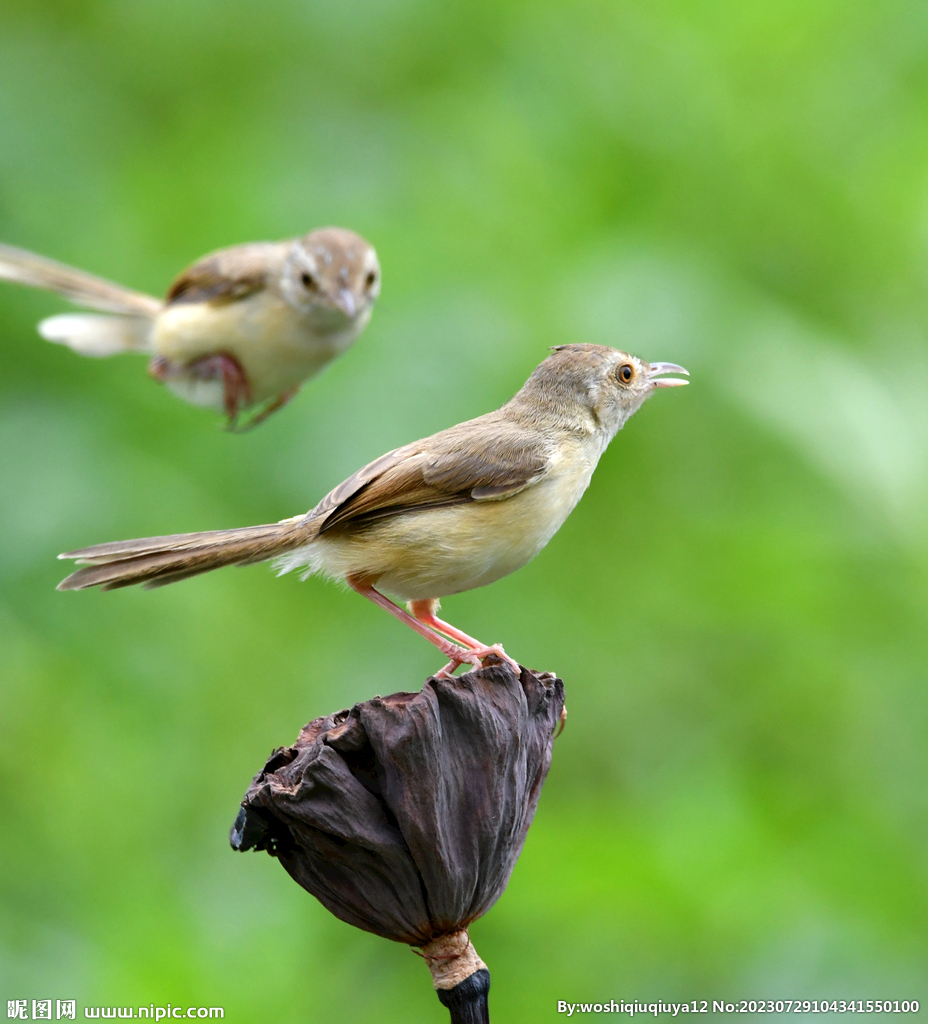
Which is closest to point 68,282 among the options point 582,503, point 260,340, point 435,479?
point 260,340

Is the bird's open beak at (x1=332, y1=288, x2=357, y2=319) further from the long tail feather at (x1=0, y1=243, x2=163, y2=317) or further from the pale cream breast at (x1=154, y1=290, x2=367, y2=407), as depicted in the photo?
the long tail feather at (x1=0, y1=243, x2=163, y2=317)

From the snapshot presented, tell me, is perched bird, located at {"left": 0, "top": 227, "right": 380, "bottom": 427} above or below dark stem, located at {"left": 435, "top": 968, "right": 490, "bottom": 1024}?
above

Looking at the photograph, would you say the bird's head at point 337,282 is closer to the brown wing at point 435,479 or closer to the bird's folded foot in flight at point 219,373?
the bird's folded foot in flight at point 219,373

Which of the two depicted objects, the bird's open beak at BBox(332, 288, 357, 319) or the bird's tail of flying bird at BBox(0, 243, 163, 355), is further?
the bird's open beak at BBox(332, 288, 357, 319)

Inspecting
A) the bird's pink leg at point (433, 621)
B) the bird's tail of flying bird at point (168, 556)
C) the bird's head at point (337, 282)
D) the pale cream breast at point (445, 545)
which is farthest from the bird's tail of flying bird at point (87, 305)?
the bird's pink leg at point (433, 621)

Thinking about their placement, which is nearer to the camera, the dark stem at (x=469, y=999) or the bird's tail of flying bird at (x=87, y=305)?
the dark stem at (x=469, y=999)

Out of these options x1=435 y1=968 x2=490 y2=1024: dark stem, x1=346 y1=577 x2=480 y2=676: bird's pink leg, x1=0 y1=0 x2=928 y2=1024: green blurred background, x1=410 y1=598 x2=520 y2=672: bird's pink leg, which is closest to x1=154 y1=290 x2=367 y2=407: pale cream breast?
x1=0 y1=0 x2=928 y2=1024: green blurred background

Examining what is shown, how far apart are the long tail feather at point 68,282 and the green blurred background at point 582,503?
0.93 m

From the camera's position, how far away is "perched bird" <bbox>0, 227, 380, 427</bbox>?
4.36m

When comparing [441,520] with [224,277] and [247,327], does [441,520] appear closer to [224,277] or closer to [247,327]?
[247,327]

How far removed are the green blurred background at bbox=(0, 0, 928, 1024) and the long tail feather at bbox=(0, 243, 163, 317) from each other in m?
0.93

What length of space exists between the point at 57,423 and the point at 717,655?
3.45 meters

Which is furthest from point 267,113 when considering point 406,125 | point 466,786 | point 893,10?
point 466,786

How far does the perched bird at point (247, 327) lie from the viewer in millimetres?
4359
